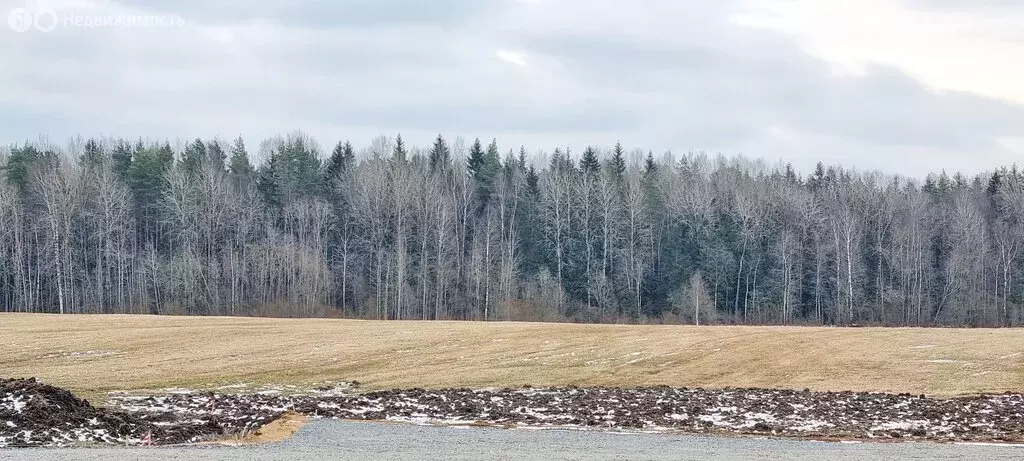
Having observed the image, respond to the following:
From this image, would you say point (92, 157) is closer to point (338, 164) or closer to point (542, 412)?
point (338, 164)

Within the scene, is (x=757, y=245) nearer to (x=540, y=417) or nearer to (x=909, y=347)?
(x=909, y=347)

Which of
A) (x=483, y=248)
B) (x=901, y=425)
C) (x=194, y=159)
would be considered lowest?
(x=901, y=425)

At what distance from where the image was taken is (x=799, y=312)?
7769 cm

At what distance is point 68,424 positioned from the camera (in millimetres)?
18875

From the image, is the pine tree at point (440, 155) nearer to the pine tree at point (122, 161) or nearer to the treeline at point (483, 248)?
the treeline at point (483, 248)

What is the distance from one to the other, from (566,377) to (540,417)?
327 inches

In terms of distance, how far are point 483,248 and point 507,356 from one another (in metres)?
46.7

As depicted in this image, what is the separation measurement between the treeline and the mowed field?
2906 centimetres

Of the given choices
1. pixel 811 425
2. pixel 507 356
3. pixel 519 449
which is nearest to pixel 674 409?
pixel 811 425

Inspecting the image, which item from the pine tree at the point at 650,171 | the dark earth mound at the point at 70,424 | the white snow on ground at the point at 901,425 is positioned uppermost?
the pine tree at the point at 650,171

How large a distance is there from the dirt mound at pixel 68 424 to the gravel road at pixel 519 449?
1173 millimetres

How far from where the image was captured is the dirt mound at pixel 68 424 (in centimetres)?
1806

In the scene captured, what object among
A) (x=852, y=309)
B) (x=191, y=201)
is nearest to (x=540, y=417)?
(x=852, y=309)

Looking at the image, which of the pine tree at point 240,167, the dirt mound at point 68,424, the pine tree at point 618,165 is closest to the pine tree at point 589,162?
the pine tree at point 618,165
